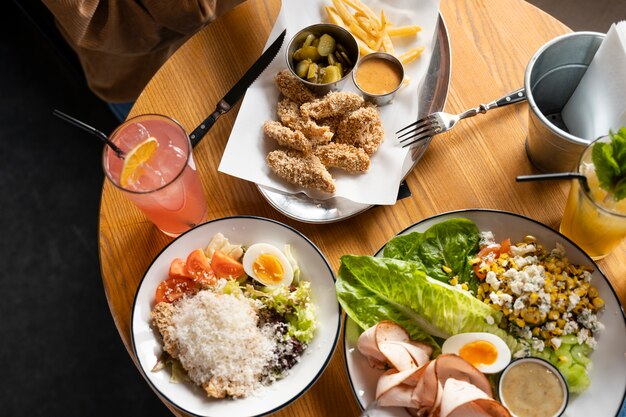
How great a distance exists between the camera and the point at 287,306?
5.55 feet

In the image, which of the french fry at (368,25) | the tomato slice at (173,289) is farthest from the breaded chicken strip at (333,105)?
the tomato slice at (173,289)

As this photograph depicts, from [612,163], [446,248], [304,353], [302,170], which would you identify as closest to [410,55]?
[302,170]

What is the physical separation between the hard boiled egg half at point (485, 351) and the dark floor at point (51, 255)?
171 cm

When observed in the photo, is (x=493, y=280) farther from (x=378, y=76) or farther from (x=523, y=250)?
(x=378, y=76)

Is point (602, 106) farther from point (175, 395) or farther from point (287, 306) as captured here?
point (175, 395)

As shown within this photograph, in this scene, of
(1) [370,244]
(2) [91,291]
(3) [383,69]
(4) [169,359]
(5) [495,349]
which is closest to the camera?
(5) [495,349]

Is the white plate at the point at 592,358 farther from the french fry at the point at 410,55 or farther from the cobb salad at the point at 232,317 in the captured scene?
the french fry at the point at 410,55

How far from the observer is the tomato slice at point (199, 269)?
1.71m

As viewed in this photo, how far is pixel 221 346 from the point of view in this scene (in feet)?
5.21

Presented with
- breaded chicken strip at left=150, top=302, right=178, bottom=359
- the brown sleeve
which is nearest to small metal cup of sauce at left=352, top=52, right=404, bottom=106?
the brown sleeve

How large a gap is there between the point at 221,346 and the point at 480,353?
646 mm

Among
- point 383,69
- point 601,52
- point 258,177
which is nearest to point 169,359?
point 258,177

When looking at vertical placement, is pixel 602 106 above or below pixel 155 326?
above

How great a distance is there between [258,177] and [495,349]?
823mm
